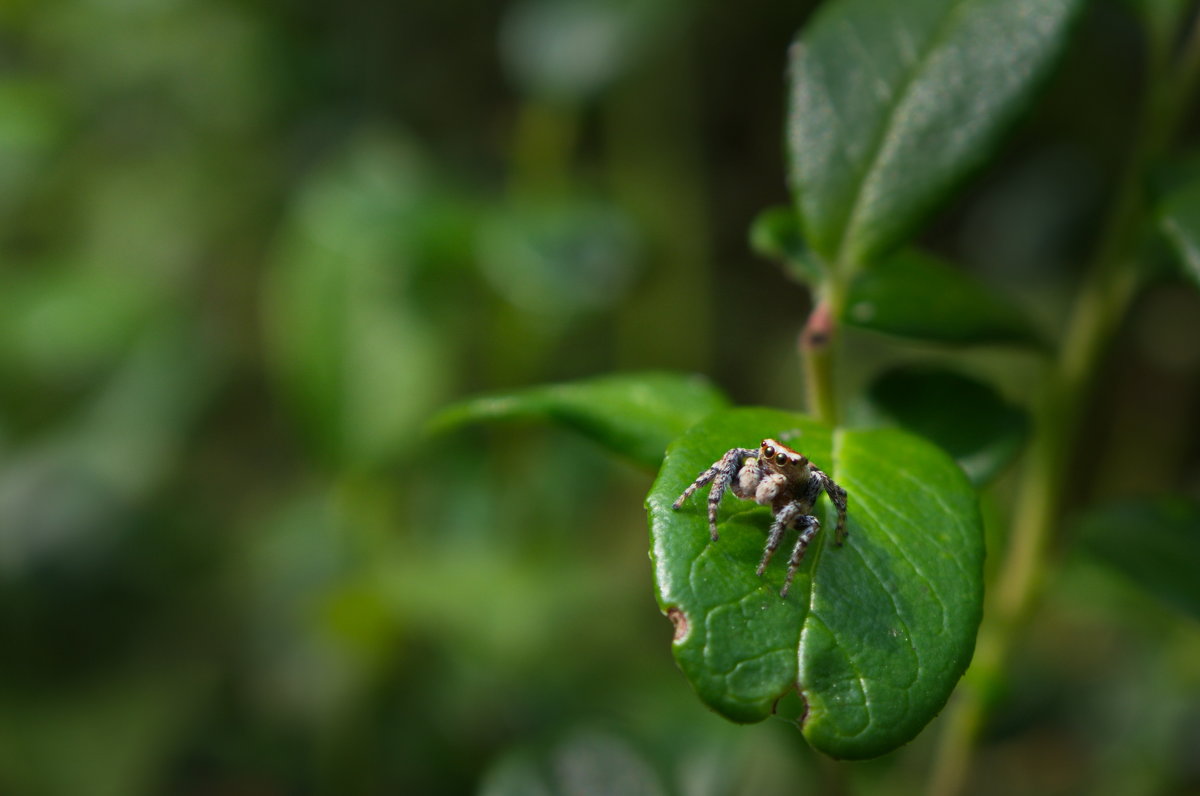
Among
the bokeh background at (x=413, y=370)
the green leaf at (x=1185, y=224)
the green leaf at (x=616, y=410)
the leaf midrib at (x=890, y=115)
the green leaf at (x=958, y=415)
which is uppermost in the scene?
the leaf midrib at (x=890, y=115)

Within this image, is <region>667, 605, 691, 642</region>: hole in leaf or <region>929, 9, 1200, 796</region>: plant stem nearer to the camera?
<region>667, 605, 691, 642</region>: hole in leaf

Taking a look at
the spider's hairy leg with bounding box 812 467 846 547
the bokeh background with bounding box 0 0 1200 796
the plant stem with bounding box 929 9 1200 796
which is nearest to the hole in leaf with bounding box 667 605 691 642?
the spider's hairy leg with bounding box 812 467 846 547

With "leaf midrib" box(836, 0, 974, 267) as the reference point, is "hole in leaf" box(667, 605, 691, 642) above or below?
below

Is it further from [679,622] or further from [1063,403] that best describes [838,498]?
[1063,403]

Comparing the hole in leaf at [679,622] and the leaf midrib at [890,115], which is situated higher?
the leaf midrib at [890,115]

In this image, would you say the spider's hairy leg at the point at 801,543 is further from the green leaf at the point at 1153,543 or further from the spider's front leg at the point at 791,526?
the green leaf at the point at 1153,543

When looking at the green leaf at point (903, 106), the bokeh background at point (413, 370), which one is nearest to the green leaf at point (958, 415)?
the green leaf at point (903, 106)

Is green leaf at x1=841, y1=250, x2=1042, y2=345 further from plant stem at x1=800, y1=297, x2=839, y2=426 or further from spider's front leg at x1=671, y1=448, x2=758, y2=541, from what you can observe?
spider's front leg at x1=671, y1=448, x2=758, y2=541

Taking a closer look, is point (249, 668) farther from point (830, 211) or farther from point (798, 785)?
point (830, 211)
